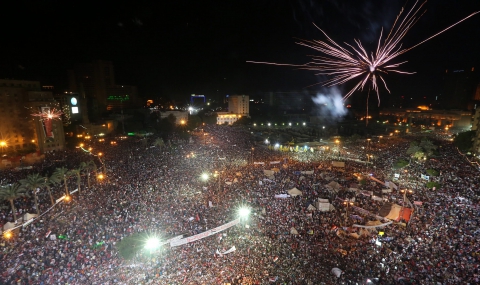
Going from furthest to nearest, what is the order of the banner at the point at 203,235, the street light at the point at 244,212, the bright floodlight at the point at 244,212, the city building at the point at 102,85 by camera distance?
the city building at the point at 102,85
the bright floodlight at the point at 244,212
the street light at the point at 244,212
the banner at the point at 203,235

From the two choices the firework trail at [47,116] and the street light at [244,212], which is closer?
the street light at [244,212]

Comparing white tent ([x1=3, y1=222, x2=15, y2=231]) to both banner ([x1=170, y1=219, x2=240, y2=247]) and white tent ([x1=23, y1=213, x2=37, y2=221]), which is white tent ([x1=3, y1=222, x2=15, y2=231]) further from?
banner ([x1=170, y1=219, x2=240, y2=247])

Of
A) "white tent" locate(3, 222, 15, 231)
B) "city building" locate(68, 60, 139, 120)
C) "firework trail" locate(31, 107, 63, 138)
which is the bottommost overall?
"white tent" locate(3, 222, 15, 231)

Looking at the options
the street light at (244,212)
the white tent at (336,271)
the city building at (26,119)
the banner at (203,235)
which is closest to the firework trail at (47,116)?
the city building at (26,119)

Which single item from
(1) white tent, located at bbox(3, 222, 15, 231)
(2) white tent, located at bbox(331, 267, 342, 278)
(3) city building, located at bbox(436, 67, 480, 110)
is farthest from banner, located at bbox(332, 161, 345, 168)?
(3) city building, located at bbox(436, 67, 480, 110)

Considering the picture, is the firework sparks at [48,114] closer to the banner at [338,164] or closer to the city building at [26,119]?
the city building at [26,119]

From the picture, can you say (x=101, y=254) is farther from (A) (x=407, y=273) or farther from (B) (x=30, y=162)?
(B) (x=30, y=162)

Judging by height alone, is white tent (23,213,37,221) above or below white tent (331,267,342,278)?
above


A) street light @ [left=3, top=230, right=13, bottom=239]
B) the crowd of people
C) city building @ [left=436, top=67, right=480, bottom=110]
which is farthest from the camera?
city building @ [left=436, top=67, right=480, bottom=110]
